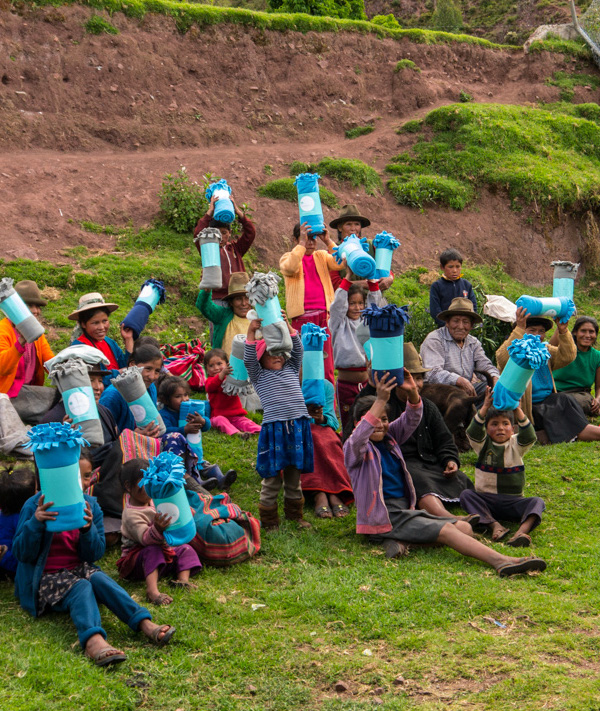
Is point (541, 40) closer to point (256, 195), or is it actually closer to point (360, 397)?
point (256, 195)

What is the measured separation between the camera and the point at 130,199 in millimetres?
12961

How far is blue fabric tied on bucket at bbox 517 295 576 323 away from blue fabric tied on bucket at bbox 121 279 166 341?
3391 millimetres

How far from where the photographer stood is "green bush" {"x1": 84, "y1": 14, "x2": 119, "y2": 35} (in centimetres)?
1510

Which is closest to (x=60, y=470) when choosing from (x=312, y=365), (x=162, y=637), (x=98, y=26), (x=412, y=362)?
(x=162, y=637)

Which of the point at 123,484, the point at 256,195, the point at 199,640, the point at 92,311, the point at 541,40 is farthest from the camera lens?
the point at 541,40

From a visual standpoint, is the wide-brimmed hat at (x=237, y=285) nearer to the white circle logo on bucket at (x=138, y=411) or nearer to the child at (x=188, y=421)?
the child at (x=188, y=421)

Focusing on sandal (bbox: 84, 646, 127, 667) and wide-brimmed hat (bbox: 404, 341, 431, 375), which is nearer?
sandal (bbox: 84, 646, 127, 667)

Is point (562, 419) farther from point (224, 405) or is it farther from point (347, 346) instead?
point (224, 405)

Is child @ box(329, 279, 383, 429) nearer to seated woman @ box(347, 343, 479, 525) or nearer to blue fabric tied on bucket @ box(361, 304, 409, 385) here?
seated woman @ box(347, 343, 479, 525)

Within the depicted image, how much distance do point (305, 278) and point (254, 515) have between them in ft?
9.63

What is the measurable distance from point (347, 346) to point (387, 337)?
217cm

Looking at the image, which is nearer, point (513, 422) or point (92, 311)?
point (513, 422)

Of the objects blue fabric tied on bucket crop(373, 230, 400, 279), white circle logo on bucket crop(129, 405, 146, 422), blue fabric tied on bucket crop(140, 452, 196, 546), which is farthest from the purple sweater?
blue fabric tied on bucket crop(373, 230, 400, 279)

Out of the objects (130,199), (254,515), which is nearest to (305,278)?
(254,515)
